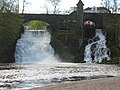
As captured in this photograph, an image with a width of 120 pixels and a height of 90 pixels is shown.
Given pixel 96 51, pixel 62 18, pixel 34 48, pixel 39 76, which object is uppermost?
pixel 62 18

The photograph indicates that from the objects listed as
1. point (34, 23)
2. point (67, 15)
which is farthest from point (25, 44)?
point (34, 23)

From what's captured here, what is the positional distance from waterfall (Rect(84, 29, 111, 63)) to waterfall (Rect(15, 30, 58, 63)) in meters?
8.58

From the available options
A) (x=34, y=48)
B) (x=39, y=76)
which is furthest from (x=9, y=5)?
(x=39, y=76)

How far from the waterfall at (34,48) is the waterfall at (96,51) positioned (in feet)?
28.2

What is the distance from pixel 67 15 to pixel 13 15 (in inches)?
907

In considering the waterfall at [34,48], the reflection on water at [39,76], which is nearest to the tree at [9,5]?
the waterfall at [34,48]

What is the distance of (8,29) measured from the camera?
90812 mm

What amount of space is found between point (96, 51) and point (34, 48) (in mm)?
16174

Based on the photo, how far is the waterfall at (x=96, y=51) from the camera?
92.1m

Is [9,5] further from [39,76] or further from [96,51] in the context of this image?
[39,76]

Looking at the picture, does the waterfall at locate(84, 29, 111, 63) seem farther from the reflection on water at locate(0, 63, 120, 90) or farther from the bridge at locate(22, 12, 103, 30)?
the reflection on water at locate(0, 63, 120, 90)

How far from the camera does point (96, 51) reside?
94.2m

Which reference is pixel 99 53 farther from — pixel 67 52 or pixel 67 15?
pixel 67 15

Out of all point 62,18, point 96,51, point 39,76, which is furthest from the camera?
point 62,18
